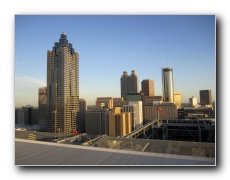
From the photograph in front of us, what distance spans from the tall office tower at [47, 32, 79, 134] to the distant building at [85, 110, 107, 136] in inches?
107

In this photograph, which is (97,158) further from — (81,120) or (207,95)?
(81,120)

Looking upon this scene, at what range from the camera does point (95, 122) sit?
71.3 feet

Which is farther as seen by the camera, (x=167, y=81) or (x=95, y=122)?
(x=167, y=81)

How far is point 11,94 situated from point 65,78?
1933 centimetres

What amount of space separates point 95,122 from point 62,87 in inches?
212

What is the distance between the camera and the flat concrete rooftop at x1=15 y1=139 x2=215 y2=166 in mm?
3027

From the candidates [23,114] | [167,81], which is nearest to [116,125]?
[167,81]

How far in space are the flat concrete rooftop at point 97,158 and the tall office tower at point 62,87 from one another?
1073 cm

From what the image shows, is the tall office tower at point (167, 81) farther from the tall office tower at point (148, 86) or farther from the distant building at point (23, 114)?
the distant building at point (23, 114)

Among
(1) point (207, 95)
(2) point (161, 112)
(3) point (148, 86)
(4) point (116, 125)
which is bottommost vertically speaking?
(4) point (116, 125)

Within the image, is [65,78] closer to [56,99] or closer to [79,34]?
[56,99]

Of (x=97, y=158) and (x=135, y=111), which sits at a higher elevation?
(x=97, y=158)

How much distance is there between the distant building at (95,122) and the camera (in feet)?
68.1

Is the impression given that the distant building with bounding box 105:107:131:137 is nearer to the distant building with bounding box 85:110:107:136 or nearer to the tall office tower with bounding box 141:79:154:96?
the distant building with bounding box 85:110:107:136
